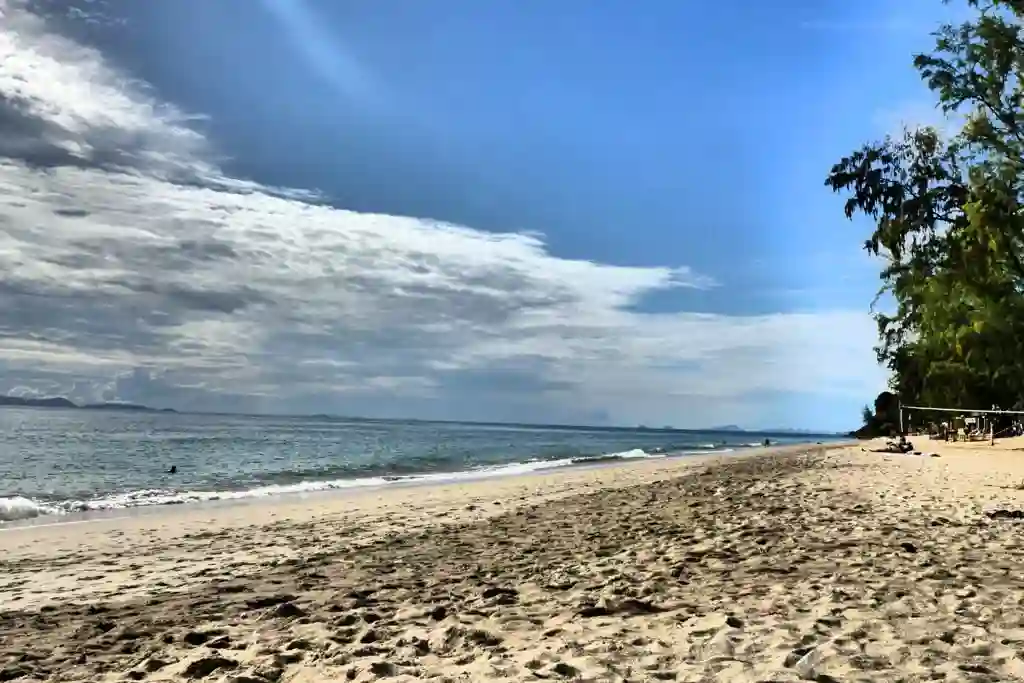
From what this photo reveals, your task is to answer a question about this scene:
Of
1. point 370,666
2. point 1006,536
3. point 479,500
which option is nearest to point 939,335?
point 479,500

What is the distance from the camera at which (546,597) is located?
20.0ft

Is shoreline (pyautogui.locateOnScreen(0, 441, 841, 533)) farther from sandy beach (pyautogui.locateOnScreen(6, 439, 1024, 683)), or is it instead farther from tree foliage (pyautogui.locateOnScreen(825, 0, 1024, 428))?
tree foliage (pyautogui.locateOnScreen(825, 0, 1024, 428))

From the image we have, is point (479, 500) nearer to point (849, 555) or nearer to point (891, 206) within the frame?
point (849, 555)

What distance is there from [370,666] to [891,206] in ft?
90.7

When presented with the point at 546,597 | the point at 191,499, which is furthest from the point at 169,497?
the point at 546,597

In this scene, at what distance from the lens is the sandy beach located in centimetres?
437

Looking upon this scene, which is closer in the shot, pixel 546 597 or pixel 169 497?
pixel 546 597

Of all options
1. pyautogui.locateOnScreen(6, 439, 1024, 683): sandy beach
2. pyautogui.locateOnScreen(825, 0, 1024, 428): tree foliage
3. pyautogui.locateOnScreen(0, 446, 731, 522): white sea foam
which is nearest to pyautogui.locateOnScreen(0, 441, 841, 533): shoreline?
pyautogui.locateOnScreen(0, 446, 731, 522): white sea foam

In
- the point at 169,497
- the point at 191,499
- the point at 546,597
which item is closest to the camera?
the point at 546,597

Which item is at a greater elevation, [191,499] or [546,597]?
[546,597]

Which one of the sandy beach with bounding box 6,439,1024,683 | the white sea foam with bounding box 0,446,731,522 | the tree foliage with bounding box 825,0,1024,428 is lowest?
the white sea foam with bounding box 0,446,731,522

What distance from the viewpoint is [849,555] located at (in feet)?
23.7

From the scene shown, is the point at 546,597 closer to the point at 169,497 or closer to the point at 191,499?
the point at 191,499

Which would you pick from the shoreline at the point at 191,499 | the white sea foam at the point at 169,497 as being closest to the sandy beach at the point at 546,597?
the shoreline at the point at 191,499
